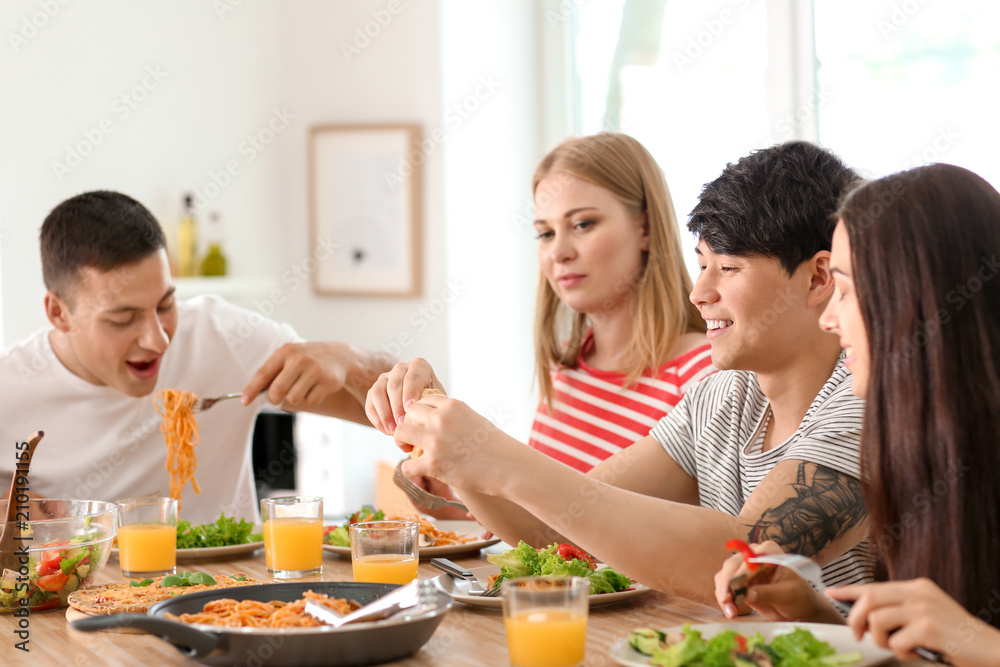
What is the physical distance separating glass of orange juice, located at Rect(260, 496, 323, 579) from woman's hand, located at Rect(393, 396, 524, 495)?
37 centimetres

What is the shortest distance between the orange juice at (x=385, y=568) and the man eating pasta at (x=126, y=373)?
842 mm

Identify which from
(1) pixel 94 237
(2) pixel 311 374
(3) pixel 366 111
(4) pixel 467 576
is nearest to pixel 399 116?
(3) pixel 366 111

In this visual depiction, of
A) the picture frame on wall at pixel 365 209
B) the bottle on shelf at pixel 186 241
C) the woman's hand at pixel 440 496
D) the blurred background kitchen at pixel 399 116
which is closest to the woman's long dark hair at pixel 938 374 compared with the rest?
the woman's hand at pixel 440 496

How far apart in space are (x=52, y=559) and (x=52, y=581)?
4 cm

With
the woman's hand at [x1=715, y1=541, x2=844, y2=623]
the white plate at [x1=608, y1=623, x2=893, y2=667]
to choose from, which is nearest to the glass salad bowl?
the white plate at [x1=608, y1=623, x2=893, y2=667]

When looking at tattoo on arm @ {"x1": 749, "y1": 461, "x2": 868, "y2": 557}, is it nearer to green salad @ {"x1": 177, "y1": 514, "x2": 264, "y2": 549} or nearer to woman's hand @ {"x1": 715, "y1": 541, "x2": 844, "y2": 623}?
woman's hand @ {"x1": 715, "y1": 541, "x2": 844, "y2": 623}

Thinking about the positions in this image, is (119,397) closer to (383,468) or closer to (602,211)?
(383,468)

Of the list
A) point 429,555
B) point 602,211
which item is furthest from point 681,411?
point 602,211

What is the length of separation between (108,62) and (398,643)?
376 cm

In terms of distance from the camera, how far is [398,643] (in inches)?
51.4

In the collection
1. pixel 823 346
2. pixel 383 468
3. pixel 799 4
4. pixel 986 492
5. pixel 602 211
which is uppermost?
pixel 799 4

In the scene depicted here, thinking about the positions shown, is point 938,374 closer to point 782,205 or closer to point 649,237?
point 782,205

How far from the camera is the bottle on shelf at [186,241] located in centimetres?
463

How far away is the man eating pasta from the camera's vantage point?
8.38 ft
